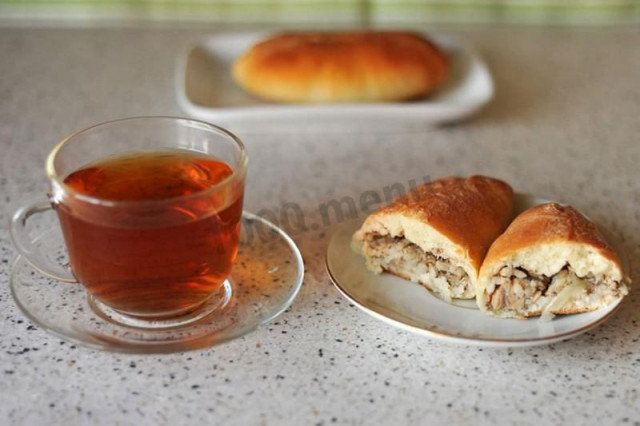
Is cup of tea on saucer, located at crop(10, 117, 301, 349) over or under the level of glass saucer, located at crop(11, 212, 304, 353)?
over

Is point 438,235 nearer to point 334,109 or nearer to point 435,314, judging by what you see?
point 435,314

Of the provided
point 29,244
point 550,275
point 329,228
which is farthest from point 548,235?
point 29,244

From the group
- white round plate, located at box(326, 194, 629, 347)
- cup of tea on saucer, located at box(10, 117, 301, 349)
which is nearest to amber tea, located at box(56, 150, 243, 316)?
cup of tea on saucer, located at box(10, 117, 301, 349)

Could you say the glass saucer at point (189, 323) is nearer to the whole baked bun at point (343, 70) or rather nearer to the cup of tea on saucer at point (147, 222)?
the cup of tea on saucer at point (147, 222)

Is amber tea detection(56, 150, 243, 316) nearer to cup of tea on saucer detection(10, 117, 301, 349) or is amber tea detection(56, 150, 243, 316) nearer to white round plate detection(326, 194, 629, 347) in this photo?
cup of tea on saucer detection(10, 117, 301, 349)

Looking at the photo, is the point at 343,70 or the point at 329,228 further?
the point at 343,70

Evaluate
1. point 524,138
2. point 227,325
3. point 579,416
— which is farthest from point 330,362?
point 524,138
